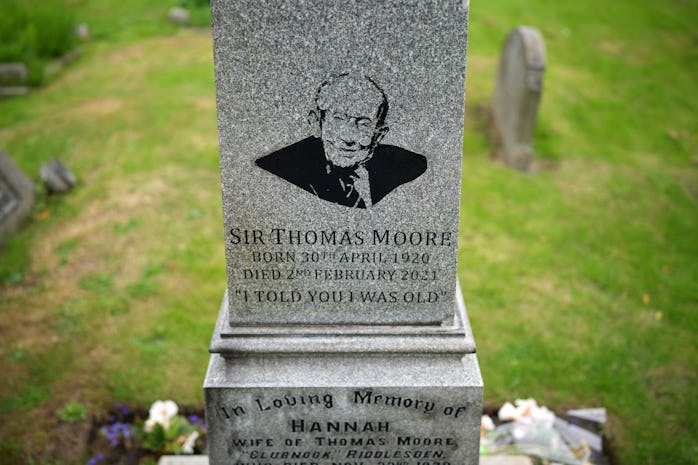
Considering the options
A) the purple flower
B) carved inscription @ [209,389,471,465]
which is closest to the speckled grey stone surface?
carved inscription @ [209,389,471,465]

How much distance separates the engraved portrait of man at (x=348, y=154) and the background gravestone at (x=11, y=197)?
496 cm

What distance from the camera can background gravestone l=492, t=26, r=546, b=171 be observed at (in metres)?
7.21

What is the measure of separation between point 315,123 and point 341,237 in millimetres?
540

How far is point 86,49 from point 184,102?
423cm

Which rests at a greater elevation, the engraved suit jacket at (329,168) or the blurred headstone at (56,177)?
the engraved suit jacket at (329,168)

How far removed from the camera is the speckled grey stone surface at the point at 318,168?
91.6 inches

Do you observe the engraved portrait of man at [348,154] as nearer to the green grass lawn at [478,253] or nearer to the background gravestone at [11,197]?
the green grass lawn at [478,253]

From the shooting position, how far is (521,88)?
741 centimetres

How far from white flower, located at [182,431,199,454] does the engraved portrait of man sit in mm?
2198

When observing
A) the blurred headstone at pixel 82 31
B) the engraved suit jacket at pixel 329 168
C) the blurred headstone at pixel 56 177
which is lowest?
the blurred headstone at pixel 56 177

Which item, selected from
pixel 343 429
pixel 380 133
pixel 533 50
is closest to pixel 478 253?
pixel 533 50

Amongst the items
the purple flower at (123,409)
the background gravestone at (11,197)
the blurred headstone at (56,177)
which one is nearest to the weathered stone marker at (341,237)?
the purple flower at (123,409)

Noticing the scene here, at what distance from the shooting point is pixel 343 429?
9.83 ft

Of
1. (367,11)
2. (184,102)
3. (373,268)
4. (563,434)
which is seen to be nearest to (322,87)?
(367,11)
